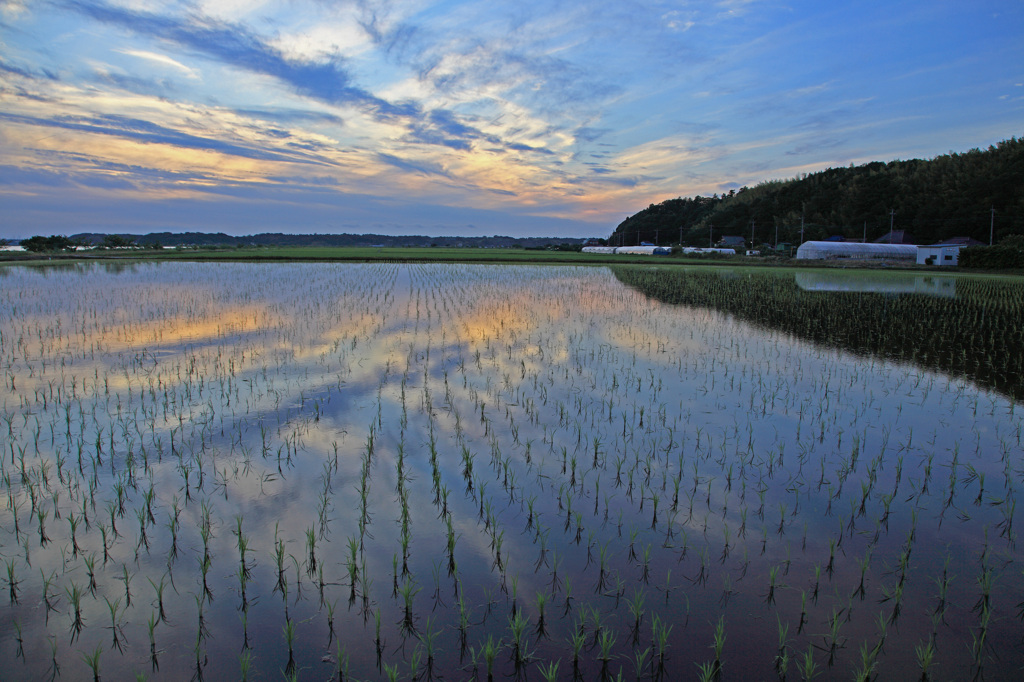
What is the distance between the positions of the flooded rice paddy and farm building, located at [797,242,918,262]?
4575cm

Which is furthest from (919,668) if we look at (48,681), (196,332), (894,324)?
(894,324)

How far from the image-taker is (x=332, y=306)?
15.1 m

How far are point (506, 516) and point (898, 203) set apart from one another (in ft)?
275

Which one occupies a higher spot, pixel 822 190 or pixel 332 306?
pixel 822 190

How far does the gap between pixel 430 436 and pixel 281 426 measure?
1640mm

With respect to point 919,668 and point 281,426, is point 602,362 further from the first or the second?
point 919,668

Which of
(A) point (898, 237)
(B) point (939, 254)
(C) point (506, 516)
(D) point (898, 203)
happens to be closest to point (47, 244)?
(C) point (506, 516)

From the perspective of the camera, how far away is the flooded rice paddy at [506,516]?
2.72 meters

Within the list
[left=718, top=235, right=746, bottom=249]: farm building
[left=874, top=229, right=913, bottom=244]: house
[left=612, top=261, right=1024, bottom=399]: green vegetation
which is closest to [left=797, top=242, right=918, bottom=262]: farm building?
[left=874, top=229, right=913, bottom=244]: house

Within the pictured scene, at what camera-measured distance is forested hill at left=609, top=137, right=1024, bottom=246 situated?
2266 inches

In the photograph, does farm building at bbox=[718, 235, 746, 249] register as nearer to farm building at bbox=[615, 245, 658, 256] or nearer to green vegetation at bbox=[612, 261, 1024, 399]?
farm building at bbox=[615, 245, 658, 256]

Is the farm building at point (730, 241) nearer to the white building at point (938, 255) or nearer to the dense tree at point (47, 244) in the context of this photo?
the white building at point (938, 255)

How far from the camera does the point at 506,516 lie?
3.97 meters

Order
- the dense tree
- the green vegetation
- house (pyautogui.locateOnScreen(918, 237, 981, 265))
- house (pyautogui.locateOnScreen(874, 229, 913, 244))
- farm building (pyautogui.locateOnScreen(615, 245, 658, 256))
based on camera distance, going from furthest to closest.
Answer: farm building (pyautogui.locateOnScreen(615, 245, 658, 256)), house (pyautogui.locateOnScreen(874, 229, 913, 244)), the dense tree, house (pyautogui.locateOnScreen(918, 237, 981, 265)), the green vegetation
